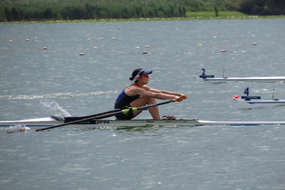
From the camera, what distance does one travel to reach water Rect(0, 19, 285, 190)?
16.0 meters

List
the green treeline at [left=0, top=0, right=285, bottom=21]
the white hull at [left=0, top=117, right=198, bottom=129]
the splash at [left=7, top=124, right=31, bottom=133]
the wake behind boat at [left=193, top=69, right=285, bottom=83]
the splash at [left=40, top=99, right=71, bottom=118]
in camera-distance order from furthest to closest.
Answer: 1. the green treeline at [left=0, top=0, right=285, bottom=21]
2. the wake behind boat at [left=193, top=69, right=285, bottom=83]
3. the splash at [left=40, top=99, right=71, bottom=118]
4. the splash at [left=7, top=124, right=31, bottom=133]
5. the white hull at [left=0, top=117, right=198, bottom=129]

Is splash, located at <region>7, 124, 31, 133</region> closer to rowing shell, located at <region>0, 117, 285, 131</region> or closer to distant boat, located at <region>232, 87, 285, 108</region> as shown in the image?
rowing shell, located at <region>0, 117, 285, 131</region>

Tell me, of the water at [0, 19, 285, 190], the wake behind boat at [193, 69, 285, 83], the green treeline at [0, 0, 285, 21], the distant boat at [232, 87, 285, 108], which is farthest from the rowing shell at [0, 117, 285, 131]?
the green treeline at [0, 0, 285, 21]

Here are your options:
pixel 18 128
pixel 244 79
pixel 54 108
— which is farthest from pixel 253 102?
pixel 18 128

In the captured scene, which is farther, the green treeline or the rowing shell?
the green treeline

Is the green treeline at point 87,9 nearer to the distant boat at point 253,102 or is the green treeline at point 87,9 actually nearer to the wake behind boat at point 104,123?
the distant boat at point 253,102

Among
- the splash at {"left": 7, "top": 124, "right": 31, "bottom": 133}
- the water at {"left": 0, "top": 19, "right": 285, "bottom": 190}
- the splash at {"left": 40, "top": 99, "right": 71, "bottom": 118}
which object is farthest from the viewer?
the splash at {"left": 40, "top": 99, "right": 71, "bottom": 118}

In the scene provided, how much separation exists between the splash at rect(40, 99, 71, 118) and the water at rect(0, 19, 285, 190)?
91 millimetres

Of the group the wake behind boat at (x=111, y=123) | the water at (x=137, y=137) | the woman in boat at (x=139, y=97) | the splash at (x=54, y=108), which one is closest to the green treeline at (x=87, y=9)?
the water at (x=137, y=137)

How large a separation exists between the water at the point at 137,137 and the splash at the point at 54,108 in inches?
3.6

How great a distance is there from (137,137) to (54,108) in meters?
6.66

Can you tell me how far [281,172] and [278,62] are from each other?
2872 centimetres

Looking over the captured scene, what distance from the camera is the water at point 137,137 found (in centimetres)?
1602

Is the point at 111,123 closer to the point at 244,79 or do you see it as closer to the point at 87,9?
the point at 244,79
